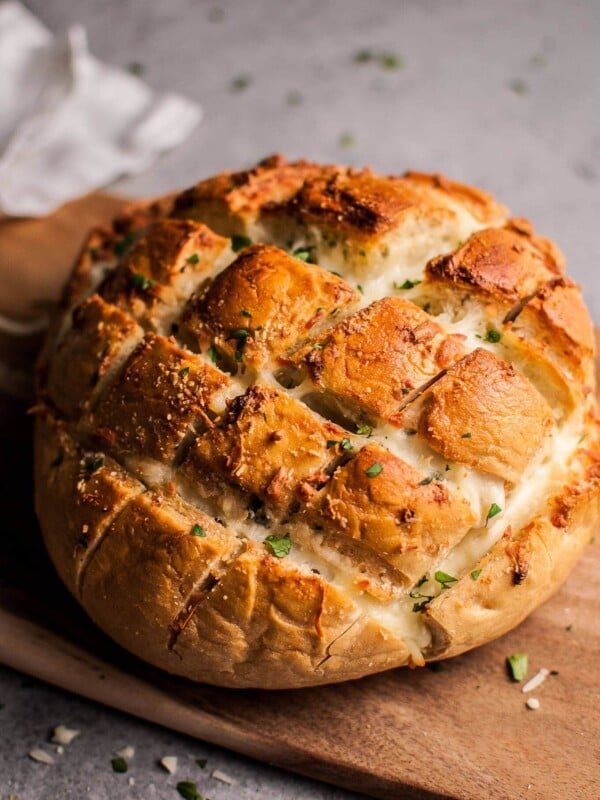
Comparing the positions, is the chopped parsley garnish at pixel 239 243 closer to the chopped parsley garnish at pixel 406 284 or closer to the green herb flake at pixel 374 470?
the chopped parsley garnish at pixel 406 284

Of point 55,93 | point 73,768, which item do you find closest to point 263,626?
point 73,768

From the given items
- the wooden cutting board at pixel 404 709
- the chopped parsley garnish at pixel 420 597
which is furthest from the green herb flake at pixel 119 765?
the chopped parsley garnish at pixel 420 597

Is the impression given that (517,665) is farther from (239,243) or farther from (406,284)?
(239,243)

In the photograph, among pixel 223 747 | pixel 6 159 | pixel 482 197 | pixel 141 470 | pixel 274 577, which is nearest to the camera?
pixel 274 577

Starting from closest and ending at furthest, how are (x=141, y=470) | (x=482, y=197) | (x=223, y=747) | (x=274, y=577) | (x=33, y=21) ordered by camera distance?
(x=274, y=577) → (x=141, y=470) → (x=223, y=747) → (x=482, y=197) → (x=33, y=21)

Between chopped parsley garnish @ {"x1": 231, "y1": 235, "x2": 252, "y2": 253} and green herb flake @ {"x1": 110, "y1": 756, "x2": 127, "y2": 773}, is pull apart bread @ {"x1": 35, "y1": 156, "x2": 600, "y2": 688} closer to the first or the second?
chopped parsley garnish @ {"x1": 231, "y1": 235, "x2": 252, "y2": 253}

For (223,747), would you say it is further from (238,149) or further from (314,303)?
(238,149)
